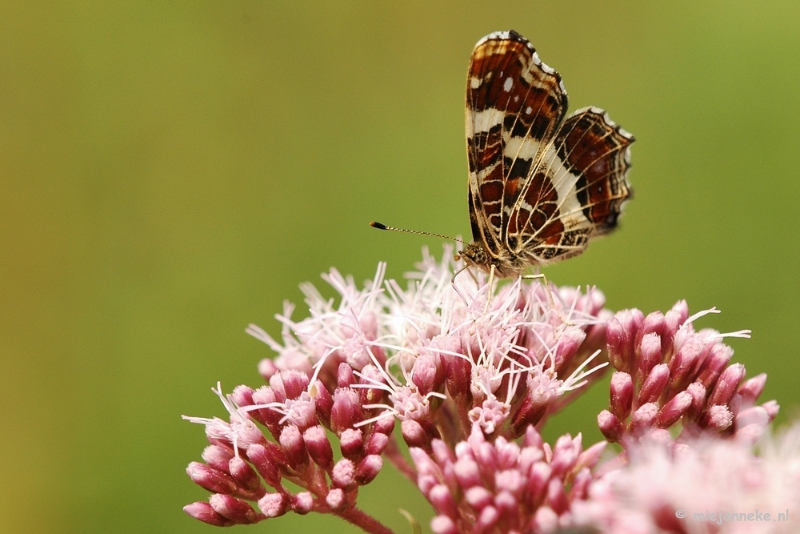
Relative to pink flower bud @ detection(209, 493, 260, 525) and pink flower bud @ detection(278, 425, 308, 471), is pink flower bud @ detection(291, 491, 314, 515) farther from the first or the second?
pink flower bud @ detection(209, 493, 260, 525)

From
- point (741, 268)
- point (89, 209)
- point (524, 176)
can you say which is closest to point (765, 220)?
point (741, 268)

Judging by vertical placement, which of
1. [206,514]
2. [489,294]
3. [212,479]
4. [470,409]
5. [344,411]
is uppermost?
[489,294]

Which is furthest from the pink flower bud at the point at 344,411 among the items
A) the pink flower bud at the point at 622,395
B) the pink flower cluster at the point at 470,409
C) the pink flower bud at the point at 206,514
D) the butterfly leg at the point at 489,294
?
the pink flower bud at the point at 622,395

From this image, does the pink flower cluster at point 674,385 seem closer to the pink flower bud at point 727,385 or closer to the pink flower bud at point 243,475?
the pink flower bud at point 727,385

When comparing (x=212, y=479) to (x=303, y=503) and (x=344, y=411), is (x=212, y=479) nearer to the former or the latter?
(x=303, y=503)

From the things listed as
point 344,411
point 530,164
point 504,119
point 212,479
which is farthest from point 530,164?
point 212,479

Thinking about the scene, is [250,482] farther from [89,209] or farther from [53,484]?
[89,209]

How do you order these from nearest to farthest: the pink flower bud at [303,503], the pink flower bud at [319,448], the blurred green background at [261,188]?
the pink flower bud at [303,503] < the pink flower bud at [319,448] < the blurred green background at [261,188]
